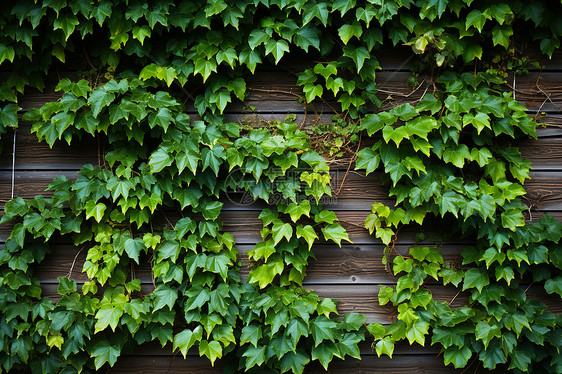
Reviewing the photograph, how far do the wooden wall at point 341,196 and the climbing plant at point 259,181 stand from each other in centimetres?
8

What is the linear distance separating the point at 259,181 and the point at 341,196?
529 millimetres

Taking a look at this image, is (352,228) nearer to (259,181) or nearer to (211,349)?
(259,181)

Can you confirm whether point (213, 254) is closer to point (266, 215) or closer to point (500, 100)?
point (266, 215)

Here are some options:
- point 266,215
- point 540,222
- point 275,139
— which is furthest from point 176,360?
point 540,222

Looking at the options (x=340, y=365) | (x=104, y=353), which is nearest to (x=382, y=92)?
(x=340, y=365)

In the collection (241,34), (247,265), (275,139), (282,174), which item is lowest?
(247,265)

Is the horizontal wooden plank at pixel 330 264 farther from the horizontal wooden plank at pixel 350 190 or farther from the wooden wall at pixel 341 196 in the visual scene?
the horizontal wooden plank at pixel 350 190

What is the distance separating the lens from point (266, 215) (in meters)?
2.45

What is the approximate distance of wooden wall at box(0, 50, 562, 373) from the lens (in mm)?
2559

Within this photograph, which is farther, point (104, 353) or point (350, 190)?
point (350, 190)

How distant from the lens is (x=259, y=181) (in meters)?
2.44

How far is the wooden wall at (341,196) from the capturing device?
2.56 m

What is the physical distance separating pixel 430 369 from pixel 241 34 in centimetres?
236

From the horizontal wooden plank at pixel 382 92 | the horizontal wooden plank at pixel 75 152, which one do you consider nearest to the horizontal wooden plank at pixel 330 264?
the horizontal wooden plank at pixel 75 152
